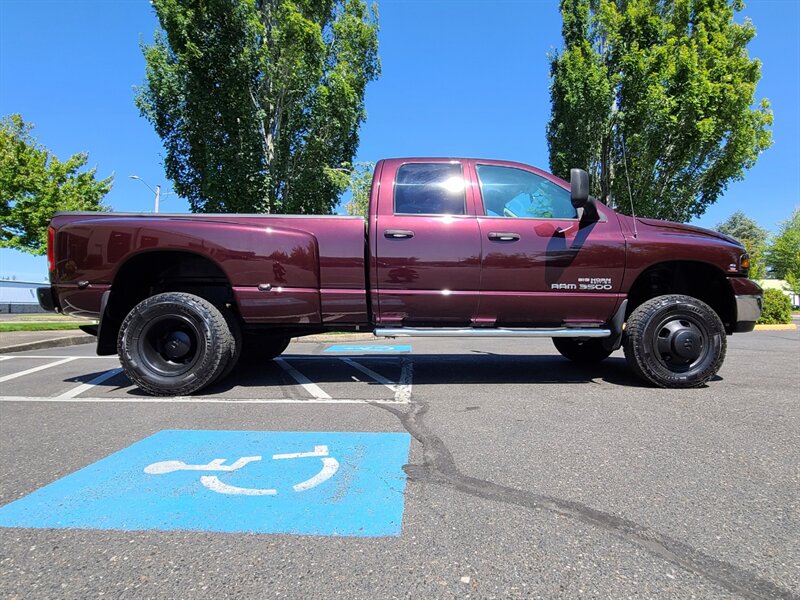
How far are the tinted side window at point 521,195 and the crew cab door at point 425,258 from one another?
0.26m

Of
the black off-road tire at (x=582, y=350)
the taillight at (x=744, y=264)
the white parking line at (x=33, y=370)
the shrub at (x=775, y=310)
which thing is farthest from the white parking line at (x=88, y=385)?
the shrub at (x=775, y=310)

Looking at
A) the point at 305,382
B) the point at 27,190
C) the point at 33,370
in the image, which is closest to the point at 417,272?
the point at 305,382

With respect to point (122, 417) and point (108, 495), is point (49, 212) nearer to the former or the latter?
point (122, 417)

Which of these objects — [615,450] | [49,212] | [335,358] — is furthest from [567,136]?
[49,212]

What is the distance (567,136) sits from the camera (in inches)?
721

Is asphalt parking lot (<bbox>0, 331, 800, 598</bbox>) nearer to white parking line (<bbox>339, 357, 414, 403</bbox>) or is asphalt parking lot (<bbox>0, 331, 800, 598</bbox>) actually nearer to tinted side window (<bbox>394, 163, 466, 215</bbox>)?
white parking line (<bbox>339, 357, 414, 403</bbox>)

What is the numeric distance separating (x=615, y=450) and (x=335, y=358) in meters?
4.86

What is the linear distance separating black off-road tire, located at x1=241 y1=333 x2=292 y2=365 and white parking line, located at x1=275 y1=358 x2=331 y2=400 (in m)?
0.24

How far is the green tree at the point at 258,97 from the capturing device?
15797 millimetres

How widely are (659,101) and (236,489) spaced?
59.0ft

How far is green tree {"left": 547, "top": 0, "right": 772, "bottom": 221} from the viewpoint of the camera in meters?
16.2

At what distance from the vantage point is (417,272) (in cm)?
471

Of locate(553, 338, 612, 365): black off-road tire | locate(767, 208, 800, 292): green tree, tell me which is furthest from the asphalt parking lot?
locate(767, 208, 800, 292): green tree

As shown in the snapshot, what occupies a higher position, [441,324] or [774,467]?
[441,324]
